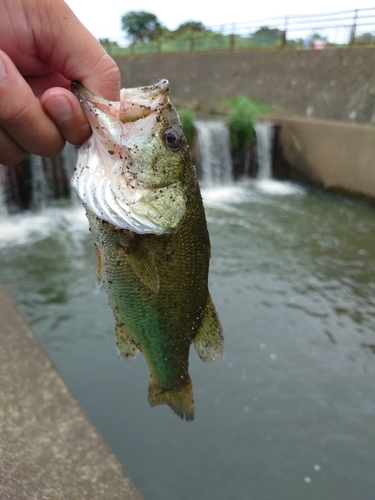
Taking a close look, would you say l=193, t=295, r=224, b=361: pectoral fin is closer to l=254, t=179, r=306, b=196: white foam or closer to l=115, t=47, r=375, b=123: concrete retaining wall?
l=254, t=179, r=306, b=196: white foam

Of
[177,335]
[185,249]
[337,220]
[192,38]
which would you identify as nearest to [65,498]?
[177,335]

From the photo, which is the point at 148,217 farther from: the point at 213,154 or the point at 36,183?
the point at 213,154

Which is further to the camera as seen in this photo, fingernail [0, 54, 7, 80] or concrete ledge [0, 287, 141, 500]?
concrete ledge [0, 287, 141, 500]

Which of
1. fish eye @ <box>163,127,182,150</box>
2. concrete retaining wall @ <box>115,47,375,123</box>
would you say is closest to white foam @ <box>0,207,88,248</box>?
fish eye @ <box>163,127,182,150</box>

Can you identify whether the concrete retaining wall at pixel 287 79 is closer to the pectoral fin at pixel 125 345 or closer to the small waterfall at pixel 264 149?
the small waterfall at pixel 264 149

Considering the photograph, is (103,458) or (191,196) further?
(103,458)

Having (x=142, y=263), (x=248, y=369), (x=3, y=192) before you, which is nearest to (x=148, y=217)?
(x=142, y=263)

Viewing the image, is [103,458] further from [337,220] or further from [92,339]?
[337,220]
